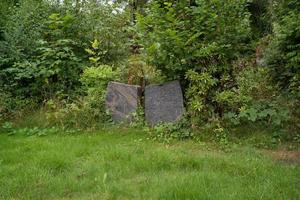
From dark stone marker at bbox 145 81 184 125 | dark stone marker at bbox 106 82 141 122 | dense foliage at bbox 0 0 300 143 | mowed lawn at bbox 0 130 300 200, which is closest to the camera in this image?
mowed lawn at bbox 0 130 300 200

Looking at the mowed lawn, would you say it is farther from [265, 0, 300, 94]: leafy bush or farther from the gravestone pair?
[265, 0, 300, 94]: leafy bush

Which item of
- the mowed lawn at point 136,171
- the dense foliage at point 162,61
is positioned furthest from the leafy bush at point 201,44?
the mowed lawn at point 136,171

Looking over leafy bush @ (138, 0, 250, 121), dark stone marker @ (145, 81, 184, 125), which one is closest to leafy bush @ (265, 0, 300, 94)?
leafy bush @ (138, 0, 250, 121)

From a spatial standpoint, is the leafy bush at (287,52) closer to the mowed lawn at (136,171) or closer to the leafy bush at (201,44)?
the leafy bush at (201,44)

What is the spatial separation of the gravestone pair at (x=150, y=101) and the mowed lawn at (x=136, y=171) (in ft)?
1.91

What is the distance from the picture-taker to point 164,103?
662 centimetres

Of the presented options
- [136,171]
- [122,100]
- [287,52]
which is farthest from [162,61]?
[136,171]

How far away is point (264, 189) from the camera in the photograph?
164 inches

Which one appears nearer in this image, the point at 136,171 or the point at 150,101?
the point at 136,171

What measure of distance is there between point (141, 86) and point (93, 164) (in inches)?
95.1

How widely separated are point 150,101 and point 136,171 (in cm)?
199

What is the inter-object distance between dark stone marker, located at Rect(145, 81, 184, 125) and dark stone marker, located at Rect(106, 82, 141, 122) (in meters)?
0.25

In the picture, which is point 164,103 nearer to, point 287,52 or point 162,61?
point 162,61

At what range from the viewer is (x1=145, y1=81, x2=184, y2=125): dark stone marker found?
655 cm
